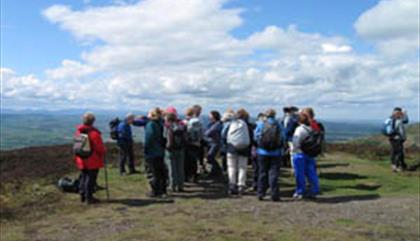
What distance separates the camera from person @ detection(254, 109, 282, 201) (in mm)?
16312

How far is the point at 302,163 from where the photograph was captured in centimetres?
1695

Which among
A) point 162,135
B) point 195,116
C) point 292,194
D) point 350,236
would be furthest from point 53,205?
point 350,236

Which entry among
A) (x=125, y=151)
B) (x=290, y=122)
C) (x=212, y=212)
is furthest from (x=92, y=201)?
(x=290, y=122)

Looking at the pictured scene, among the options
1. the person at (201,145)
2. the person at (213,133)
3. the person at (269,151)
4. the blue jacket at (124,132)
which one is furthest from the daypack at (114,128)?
the person at (269,151)

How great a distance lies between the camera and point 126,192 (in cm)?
1808

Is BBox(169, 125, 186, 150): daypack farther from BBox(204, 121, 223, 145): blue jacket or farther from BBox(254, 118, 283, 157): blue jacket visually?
BBox(254, 118, 283, 157): blue jacket

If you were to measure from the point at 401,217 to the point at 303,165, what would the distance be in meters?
3.07

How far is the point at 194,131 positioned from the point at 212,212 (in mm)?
4455

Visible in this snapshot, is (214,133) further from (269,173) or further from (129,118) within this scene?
(129,118)

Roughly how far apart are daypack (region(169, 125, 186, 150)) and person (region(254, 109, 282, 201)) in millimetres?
2153

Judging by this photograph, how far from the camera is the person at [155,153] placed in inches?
663

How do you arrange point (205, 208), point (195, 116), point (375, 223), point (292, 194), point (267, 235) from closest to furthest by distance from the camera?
point (267, 235) → point (375, 223) → point (205, 208) → point (292, 194) → point (195, 116)

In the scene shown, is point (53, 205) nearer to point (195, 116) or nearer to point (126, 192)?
point (126, 192)

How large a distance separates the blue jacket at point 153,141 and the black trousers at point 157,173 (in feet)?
0.54
